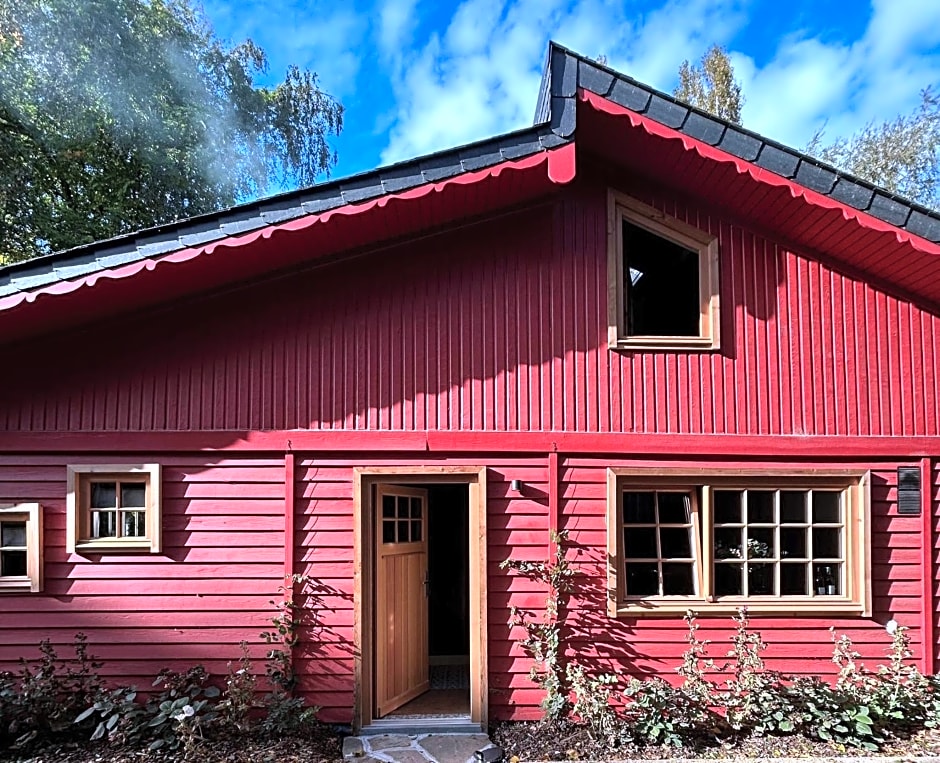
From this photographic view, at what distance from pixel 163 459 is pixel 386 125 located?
48.4 ft

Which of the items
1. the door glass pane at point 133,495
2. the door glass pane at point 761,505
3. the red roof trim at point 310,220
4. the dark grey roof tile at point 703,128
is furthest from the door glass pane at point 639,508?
the door glass pane at point 133,495

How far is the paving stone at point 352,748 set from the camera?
4691 millimetres

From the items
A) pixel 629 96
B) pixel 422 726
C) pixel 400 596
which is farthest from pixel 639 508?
pixel 629 96

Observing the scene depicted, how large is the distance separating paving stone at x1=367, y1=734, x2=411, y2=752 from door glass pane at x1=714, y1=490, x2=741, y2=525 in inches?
117

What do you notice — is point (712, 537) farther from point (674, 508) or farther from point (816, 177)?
point (816, 177)

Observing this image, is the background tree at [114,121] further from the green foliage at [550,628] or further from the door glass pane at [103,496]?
the green foliage at [550,628]

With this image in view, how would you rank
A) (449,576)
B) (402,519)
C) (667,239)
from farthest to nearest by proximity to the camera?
(449,576)
(402,519)
(667,239)

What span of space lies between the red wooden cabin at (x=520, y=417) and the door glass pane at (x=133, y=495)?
0.05 feet

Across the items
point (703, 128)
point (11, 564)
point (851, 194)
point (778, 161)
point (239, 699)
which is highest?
point (703, 128)

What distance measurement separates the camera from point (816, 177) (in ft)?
16.3

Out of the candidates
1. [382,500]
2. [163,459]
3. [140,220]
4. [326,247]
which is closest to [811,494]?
[382,500]

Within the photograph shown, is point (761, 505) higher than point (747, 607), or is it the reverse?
point (761, 505)

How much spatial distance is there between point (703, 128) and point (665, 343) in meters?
1.65

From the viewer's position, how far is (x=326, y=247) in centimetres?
526
